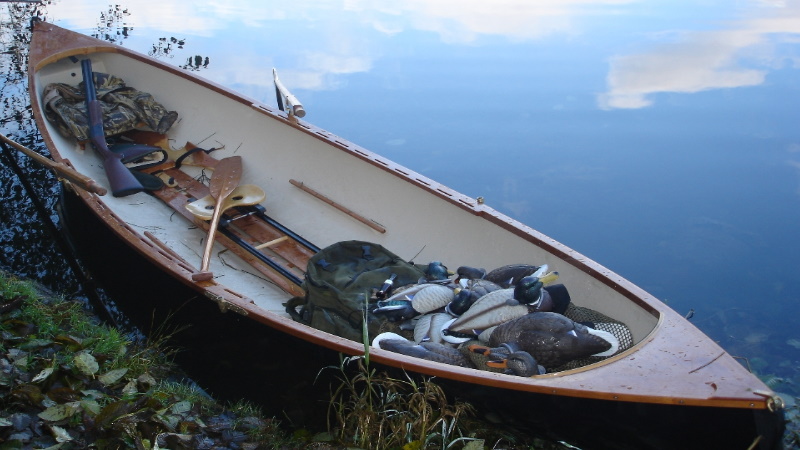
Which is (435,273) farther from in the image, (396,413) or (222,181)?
(222,181)

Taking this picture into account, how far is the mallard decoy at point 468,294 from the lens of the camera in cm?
331

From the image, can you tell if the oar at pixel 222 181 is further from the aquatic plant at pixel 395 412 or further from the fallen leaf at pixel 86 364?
the aquatic plant at pixel 395 412

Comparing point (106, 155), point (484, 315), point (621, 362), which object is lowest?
point (106, 155)

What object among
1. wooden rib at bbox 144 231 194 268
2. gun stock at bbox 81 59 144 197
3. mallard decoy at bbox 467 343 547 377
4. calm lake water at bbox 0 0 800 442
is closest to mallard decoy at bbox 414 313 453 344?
mallard decoy at bbox 467 343 547 377

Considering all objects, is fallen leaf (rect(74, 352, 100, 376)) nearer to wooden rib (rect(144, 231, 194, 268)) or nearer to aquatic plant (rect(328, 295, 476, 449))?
wooden rib (rect(144, 231, 194, 268))

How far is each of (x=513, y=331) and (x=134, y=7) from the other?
384 inches

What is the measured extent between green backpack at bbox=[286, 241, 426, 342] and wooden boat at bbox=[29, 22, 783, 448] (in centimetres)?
36

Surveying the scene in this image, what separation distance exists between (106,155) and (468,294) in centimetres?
318

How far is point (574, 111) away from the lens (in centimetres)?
730

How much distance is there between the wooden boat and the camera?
2.54 meters

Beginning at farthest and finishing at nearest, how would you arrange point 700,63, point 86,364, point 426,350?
point 700,63 → point 86,364 → point 426,350

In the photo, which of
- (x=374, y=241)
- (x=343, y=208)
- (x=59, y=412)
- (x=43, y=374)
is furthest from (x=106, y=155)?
(x=59, y=412)

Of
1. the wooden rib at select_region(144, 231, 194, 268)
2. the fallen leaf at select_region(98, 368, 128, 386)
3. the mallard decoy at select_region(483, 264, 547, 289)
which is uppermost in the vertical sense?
the mallard decoy at select_region(483, 264, 547, 289)

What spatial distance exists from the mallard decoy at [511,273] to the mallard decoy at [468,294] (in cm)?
4
